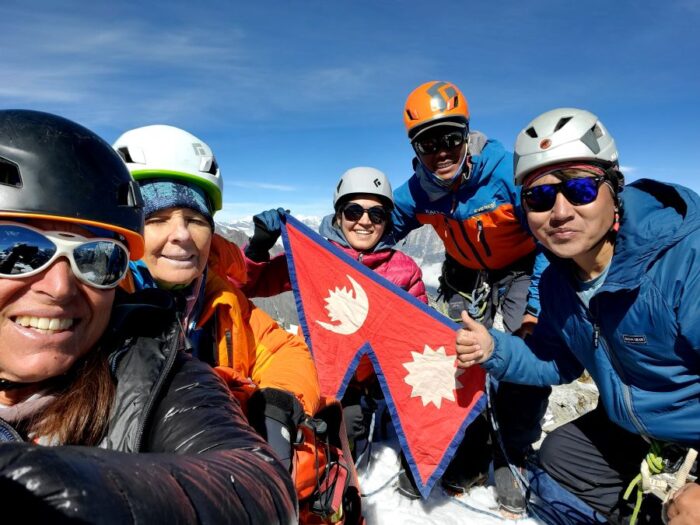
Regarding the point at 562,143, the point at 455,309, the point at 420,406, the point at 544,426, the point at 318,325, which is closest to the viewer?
the point at 562,143

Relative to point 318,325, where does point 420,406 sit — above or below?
below

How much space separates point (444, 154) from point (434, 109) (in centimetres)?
73

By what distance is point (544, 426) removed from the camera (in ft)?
25.4

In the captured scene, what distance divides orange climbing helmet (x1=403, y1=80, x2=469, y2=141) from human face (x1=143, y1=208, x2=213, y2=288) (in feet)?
12.7

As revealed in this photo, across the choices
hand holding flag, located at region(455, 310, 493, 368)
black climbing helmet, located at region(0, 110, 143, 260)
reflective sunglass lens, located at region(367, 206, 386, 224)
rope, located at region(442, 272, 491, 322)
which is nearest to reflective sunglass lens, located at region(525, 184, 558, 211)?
hand holding flag, located at region(455, 310, 493, 368)

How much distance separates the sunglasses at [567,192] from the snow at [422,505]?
3644 mm

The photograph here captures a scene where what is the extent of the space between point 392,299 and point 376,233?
1.19 m

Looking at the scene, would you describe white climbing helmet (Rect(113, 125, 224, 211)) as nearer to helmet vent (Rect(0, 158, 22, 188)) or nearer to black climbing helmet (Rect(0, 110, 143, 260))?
black climbing helmet (Rect(0, 110, 143, 260))

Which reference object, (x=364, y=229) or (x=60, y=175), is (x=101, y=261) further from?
(x=364, y=229)

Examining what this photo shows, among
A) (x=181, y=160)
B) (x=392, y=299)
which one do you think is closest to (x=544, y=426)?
(x=392, y=299)

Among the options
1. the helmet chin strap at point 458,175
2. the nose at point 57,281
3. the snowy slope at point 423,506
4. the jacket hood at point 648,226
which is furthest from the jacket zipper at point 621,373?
the nose at point 57,281

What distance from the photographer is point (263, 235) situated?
213 inches

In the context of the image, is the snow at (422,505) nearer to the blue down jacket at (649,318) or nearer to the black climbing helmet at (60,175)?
the blue down jacket at (649,318)

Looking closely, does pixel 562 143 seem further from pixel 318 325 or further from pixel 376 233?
pixel 318 325
